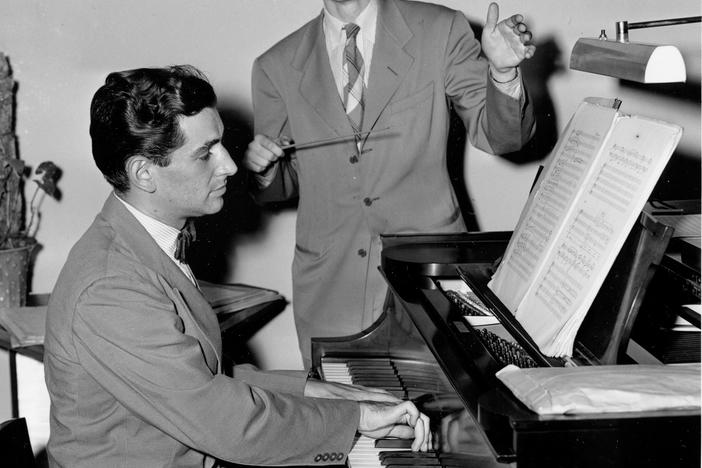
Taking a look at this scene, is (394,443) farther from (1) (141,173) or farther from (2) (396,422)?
(1) (141,173)

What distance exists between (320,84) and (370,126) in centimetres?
18

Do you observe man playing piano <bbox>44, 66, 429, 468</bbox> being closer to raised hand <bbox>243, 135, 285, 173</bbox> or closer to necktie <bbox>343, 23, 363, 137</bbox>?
raised hand <bbox>243, 135, 285, 173</bbox>

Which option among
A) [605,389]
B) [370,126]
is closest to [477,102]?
Answer: [370,126]

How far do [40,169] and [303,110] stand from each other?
117 centimetres

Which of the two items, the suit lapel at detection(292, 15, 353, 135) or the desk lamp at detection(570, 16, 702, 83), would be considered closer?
the desk lamp at detection(570, 16, 702, 83)

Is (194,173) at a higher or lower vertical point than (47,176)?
higher

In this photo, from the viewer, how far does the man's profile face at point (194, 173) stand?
183cm

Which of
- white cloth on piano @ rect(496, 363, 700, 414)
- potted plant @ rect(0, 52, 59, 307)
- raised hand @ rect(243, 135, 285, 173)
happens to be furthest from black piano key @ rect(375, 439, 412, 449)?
potted plant @ rect(0, 52, 59, 307)

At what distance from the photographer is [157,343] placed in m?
1.64

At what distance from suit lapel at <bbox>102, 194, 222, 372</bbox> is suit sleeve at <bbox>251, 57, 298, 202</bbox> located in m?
0.92

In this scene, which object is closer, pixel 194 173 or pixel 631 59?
pixel 631 59

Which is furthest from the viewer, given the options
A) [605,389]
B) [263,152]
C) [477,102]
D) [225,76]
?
[225,76]

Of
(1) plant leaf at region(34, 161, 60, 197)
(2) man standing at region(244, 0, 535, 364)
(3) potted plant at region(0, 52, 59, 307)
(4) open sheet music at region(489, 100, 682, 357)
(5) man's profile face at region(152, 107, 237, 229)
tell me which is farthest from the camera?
(1) plant leaf at region(34, 161, 60, 197)

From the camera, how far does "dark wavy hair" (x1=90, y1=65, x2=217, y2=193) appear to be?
1.78 metres
